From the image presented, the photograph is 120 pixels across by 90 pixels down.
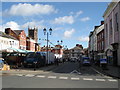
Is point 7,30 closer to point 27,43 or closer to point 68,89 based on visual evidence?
point 27,43

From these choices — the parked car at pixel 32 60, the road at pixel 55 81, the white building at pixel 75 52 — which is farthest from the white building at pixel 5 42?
the white building at pixel 75 52

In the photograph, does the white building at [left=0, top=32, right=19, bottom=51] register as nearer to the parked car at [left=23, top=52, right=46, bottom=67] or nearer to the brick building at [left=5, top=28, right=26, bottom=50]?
the brick building at [left=5, top=28, right=26, bottom=50]

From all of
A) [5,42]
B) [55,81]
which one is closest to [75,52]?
[5,42]

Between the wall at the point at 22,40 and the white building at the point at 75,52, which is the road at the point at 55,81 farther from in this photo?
the white building at the point at 75,52

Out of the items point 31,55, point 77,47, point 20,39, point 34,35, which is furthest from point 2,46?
point 77,47

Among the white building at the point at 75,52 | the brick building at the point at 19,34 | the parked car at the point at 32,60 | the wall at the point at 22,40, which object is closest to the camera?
the parked car at the point at 32,60

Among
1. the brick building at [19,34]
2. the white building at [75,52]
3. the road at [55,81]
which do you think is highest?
the brick building at [19,34]

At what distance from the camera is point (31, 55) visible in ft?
112

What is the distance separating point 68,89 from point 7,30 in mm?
66568

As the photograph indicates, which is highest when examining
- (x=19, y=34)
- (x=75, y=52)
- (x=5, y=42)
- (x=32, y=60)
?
(x=19, y=34)

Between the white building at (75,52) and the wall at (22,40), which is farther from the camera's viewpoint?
the white building at (75,52)

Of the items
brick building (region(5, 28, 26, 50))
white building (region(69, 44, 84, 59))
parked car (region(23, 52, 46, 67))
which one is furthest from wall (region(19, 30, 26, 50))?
white building (region(69, 44, 84, 59))

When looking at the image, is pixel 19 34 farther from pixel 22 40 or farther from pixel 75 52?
pixel 75 52

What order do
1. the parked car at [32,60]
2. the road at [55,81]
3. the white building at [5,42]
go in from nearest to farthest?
the road at [55,81], the parked car at [32,60], the white building at [5,42]
